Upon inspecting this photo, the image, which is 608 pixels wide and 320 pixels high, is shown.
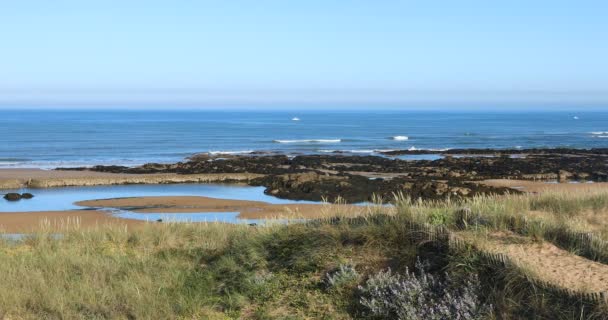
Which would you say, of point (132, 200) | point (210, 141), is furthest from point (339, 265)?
point (210, 141)

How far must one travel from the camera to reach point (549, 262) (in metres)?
6.38

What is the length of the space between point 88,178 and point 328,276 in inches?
1179

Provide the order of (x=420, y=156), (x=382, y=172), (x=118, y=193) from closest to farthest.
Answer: (x=118, y=193) → (x=382, y=172) → (x=420, y=156)

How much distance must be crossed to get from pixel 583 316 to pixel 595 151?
51.5m

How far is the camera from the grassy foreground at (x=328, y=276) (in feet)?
20.1

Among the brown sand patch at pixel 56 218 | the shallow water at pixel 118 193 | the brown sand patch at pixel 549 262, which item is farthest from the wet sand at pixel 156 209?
the brown sand patch at pixel 549 262

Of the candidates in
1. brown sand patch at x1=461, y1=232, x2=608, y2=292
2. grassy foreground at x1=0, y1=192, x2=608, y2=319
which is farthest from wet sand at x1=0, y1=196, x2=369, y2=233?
brown sand patch at x1=461, y1=232, x2=608, y2=292

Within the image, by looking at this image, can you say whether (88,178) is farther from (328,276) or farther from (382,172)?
(328,276)

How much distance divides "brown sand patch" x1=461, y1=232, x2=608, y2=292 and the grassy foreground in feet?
0.39

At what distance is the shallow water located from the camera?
25609 mm

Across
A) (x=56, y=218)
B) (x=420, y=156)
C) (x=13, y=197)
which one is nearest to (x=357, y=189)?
(x=56, y=218)

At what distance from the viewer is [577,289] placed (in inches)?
224

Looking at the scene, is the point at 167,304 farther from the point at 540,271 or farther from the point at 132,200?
the point at 132,200

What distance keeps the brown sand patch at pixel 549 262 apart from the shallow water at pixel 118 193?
19.5m
